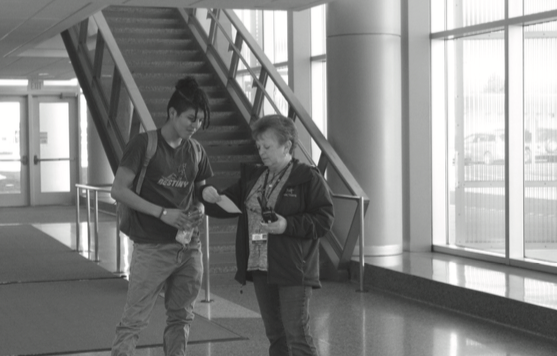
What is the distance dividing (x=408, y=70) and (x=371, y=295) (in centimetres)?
310

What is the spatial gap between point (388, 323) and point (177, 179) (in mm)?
3144

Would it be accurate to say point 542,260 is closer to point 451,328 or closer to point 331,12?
point 451,328

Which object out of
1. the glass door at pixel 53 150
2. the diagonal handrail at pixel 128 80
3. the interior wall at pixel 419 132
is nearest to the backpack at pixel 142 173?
the diagonal handrail at pixel 128 80

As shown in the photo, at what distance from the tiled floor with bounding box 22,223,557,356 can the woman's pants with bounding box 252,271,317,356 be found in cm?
78

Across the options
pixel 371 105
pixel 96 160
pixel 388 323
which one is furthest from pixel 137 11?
pixel 96 160

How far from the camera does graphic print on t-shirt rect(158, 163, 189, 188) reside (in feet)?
14.4

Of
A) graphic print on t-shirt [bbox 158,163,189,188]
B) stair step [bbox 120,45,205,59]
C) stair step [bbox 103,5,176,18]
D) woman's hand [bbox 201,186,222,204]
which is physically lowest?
woman's hand [bbox 201,186,222,204]

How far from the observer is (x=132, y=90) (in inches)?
377

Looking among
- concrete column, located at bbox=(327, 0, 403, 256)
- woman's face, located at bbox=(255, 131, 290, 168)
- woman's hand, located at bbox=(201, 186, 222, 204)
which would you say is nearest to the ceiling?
concrete column, located at bbox=(327, 0, 403, 256)

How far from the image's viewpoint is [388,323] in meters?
7.01

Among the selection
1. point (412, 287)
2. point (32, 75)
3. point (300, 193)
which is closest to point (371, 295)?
point (412, 287)

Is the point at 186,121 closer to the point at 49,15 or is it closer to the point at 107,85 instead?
the point at 49,15

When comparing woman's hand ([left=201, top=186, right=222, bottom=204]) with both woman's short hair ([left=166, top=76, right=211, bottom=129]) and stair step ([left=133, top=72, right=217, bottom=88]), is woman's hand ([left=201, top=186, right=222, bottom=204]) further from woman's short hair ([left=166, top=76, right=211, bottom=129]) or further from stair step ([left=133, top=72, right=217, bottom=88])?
stair step ([left=133, top=72, right=217, bottom=88])

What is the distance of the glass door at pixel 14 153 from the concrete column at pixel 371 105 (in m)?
13.5
